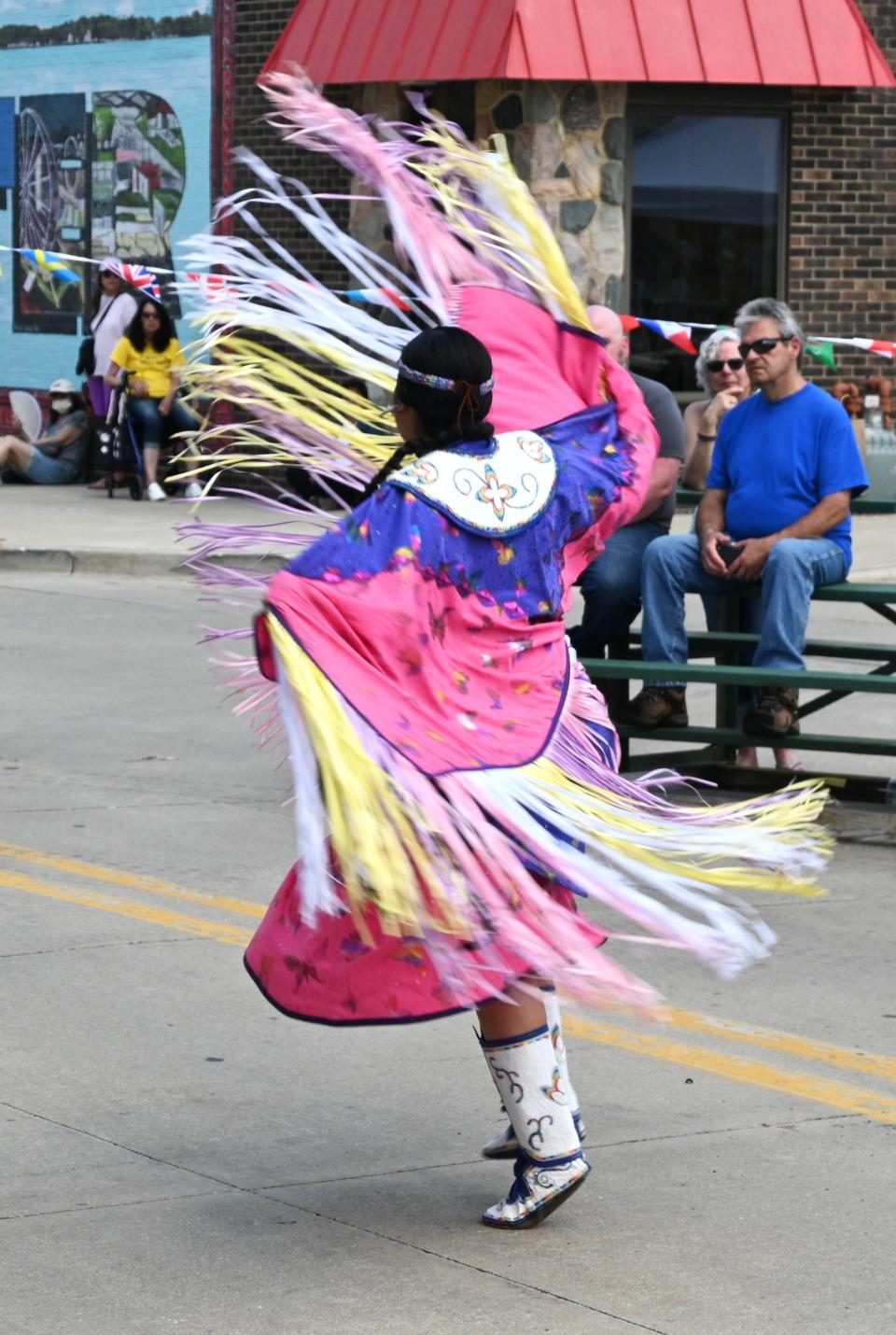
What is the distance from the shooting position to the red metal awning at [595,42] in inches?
634

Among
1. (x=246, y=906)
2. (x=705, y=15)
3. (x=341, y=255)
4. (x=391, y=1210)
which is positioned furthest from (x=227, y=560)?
(x=391, y=1210)

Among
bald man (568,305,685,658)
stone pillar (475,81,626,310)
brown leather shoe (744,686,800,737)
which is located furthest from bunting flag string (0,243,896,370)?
brown leather shoe (744,686,800,737)

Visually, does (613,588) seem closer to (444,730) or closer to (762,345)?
(762,345)

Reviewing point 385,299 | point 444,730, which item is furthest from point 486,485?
point 385,299

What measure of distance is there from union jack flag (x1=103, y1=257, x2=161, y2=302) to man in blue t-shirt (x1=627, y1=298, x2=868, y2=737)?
702cm

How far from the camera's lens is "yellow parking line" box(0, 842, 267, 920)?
6746mm

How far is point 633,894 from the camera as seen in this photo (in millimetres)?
4012

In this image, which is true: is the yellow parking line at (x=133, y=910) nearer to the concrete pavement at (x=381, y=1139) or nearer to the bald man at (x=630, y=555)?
the concrete pavement at (x=381, y=1139)

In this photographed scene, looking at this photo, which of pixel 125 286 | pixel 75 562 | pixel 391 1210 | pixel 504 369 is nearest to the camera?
pixel 391 1210

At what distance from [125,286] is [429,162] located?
48.8 ft

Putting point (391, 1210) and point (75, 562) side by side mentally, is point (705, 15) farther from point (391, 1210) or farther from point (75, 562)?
point (391, 1210)

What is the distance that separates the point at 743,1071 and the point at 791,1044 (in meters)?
0.27

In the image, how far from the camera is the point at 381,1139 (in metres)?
4.77

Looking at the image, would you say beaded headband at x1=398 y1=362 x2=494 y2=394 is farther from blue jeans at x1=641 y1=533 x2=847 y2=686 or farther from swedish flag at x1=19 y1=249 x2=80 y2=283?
swedish flag at x1=19 y1=249 x2=80 y2=283
